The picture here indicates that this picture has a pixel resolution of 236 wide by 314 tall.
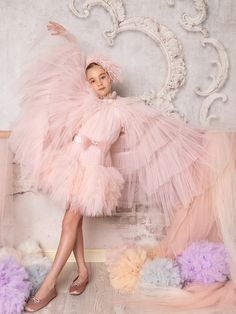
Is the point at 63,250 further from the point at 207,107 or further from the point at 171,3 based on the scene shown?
the point at 171,3

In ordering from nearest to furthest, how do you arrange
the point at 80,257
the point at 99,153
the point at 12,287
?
the point at 12,287
the point at 99,153
the point at 80,257

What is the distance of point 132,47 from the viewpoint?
8.76 feet

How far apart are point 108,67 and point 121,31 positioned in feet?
1.39

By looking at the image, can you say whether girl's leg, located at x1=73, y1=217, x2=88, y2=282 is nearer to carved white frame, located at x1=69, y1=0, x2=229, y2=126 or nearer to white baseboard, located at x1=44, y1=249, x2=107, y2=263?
white baseboard, located at x1=44, y1=249, x2=107, y2=263

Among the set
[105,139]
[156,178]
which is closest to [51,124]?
[105,139]

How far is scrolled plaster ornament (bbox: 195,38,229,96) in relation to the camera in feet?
8.71

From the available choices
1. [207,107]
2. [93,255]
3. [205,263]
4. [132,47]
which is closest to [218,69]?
[207,107]

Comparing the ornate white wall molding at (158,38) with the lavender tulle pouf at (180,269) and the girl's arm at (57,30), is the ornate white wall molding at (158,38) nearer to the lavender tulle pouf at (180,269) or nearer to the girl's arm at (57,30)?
the girl's arm at (57,30)

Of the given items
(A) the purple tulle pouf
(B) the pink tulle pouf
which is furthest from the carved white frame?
(A) the purple tulle pouf

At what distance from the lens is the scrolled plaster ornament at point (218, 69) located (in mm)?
2654

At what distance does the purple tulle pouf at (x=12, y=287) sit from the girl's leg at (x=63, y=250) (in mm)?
83

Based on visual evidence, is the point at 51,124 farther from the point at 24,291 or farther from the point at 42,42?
the point at 24,291

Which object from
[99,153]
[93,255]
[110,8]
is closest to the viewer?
[99,153]

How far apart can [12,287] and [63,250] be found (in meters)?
0.30
